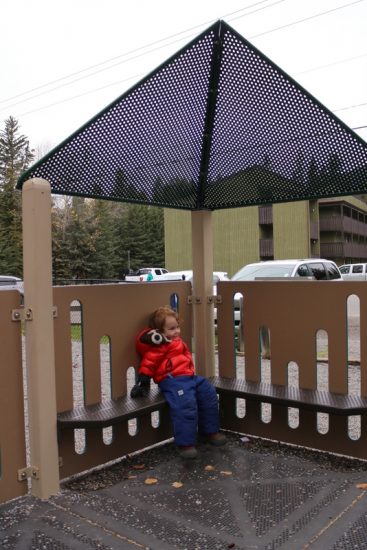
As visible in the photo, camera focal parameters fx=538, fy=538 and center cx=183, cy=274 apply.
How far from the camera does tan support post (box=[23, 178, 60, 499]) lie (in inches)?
125

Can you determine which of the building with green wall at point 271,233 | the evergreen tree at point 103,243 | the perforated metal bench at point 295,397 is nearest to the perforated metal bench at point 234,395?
the perforated metal bench at point 295,397

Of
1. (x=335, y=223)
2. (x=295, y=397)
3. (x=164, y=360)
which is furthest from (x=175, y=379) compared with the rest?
(x=335, y=223)

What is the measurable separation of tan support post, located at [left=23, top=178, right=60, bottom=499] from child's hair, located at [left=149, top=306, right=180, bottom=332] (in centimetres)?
92

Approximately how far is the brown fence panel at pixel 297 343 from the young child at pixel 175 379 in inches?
19.4

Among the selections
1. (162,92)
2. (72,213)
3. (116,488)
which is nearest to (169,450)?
(116,488)

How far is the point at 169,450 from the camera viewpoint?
409 cm

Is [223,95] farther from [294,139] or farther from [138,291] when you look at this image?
[138,291]

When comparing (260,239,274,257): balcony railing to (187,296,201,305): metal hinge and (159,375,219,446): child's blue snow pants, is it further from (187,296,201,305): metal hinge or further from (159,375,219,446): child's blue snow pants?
(159,375,219,446): child's blue snow pants

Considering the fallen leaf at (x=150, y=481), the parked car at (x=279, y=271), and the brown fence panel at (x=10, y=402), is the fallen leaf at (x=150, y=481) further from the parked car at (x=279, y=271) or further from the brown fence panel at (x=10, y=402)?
the parked car at (x=279, y=271)

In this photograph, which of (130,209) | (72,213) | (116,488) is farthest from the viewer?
(130,209)

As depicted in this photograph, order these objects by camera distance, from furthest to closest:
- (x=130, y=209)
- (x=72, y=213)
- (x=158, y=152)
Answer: (x=130, y=209), (x=72, y=213), (x=158, y=152)

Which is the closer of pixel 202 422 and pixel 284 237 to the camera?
pixel 202 422

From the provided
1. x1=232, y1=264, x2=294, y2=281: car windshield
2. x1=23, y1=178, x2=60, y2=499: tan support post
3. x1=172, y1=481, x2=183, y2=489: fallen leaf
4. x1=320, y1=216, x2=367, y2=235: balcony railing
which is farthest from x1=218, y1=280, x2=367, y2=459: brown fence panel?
x1=320, y1=216, x2=367, y2=235: balcony railing

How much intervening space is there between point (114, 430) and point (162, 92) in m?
2.32
